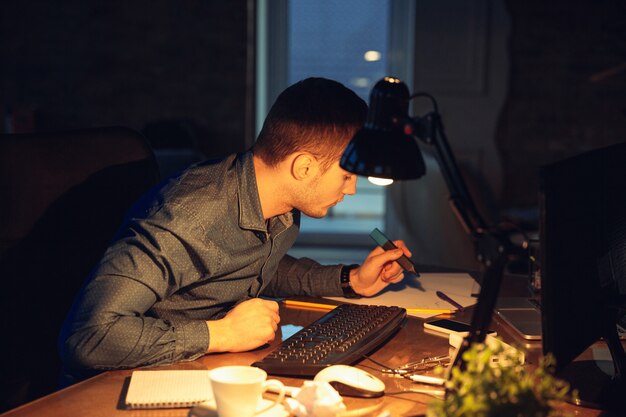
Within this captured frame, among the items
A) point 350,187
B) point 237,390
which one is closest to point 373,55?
point 350,187

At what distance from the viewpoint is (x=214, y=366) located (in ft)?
4.74

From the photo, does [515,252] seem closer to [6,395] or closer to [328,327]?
[328,327]

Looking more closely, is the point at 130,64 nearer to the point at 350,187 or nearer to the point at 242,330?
the point at 350,187

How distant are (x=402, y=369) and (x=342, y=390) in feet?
0.61

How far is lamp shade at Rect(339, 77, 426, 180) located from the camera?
118 centimetres

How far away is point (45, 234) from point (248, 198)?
1.63 ft

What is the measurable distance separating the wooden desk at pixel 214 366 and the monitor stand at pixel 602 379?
0.14 feet

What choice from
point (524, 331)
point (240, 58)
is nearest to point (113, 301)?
point (524, 331)

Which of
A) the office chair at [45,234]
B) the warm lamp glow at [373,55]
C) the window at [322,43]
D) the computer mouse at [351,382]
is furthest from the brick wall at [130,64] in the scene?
the computer mouse at [351,382]

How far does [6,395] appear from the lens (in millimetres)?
1820

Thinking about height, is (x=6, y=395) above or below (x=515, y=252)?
below

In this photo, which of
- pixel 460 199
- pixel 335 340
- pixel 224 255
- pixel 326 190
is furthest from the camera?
pixel 326 190

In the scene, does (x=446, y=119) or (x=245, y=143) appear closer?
(x=446, y=119)

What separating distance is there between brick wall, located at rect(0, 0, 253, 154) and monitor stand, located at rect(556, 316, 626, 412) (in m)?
4.38
